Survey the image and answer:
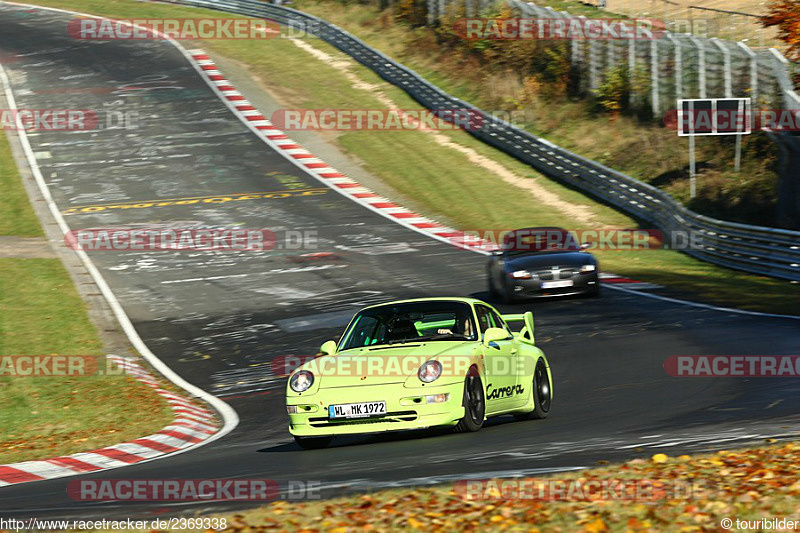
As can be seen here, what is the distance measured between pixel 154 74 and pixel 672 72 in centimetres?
2183

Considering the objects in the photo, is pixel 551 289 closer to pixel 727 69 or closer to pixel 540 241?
pixel 540 241

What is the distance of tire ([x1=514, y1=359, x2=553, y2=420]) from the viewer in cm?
1162

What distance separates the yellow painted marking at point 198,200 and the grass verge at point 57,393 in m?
8.68

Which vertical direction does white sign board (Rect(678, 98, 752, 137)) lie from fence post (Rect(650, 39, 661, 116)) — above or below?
below

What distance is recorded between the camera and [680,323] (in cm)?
1800

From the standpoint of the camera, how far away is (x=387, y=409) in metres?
10.1

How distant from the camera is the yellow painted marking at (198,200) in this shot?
32763 mm

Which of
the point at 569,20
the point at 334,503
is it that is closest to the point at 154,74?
the point at 569,20

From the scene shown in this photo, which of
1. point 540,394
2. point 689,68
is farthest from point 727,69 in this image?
point 540,394

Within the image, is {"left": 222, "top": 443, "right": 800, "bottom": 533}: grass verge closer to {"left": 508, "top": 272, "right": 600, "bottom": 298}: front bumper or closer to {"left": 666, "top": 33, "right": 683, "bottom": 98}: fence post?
{"left": 508, "top": 272, "right": 600, "bottom": 298}: front bumper

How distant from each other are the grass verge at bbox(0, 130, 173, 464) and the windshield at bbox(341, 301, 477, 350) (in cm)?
366

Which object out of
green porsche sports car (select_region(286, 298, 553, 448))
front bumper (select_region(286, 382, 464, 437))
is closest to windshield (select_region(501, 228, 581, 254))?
green porsche sports car (select_region(286, 298, 553, 448))

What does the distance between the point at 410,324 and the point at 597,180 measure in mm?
24141

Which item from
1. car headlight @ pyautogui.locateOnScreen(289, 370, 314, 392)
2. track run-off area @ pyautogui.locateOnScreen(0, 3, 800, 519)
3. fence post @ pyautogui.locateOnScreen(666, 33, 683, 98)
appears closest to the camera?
track run-off area @ pyautogui.locateOnScreen(0, 3, 800, 519)
